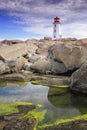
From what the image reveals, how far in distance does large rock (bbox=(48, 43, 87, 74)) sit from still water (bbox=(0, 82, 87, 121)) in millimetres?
4216

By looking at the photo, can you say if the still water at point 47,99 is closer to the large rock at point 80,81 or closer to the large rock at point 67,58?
the large rock at point 80,81

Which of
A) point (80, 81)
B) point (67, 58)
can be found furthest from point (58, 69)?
point (80, 81)

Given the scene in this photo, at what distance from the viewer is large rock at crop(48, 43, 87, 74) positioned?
19141mm

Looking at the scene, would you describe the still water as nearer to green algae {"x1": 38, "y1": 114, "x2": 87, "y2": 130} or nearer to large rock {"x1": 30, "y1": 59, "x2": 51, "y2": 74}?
green algae {"x1": 38, "y1": 114, "x2": 87, "y2": 130}

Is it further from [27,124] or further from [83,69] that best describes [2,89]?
[27,124]

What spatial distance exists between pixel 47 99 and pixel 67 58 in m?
7.42

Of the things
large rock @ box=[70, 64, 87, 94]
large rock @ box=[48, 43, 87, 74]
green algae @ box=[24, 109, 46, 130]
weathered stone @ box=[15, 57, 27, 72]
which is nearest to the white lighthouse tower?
weathered stone @ box=[15, 57, 27, 72]

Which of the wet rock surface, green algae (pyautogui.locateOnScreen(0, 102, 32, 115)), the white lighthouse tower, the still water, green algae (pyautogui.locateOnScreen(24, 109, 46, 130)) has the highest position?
the white lighthouse tower

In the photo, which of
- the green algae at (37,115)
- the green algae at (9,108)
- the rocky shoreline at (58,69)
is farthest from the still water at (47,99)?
the rocky shoreline at (58,69)

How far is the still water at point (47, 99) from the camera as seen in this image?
10.5m

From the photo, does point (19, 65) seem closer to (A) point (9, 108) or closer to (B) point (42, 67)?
(B) point (42, 67)

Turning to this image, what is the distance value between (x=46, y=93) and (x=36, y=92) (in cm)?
56

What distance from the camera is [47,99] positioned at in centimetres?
1261

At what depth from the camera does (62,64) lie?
19969 millimetres
